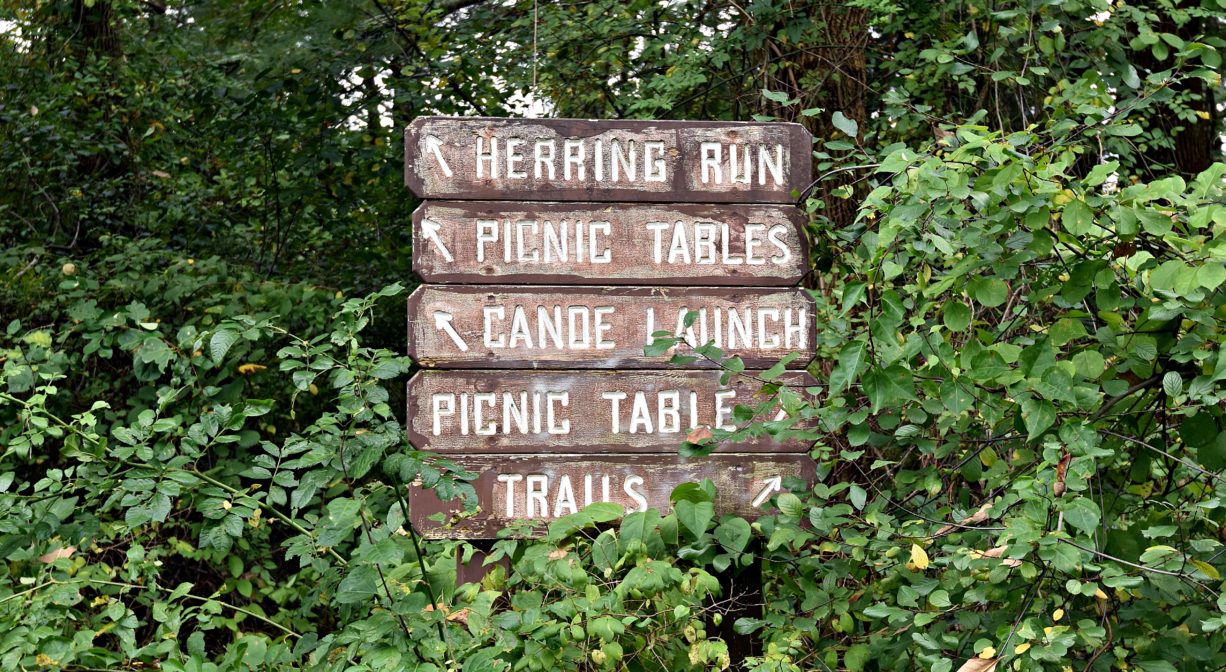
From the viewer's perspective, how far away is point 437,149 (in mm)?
3430

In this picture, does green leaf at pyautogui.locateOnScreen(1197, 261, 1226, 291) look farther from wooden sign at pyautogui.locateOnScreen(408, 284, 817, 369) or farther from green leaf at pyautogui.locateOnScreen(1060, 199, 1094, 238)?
wooden sign at pyautogui.locateOnScreen(408, 284, 817, 369)

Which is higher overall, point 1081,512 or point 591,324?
point 591,324

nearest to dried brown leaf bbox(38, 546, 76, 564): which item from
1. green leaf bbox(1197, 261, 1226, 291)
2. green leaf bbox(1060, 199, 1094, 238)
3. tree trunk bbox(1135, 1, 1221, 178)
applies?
green leaf bbox(1060, 199, 1094, 238)

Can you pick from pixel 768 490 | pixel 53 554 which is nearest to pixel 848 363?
pixel 768 490

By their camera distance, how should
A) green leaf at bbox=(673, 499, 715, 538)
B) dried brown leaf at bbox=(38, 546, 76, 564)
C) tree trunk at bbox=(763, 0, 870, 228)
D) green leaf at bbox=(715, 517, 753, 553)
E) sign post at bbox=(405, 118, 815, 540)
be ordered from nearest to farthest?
green leaf at bbox=(673, 499, 715, 538) < green leaf at bbox=(715, 517, 753, 553) < sign post at bbox=(405, 118, 815, 540) < dried brown leaf at bbox=(38, 546, 76, 564) < tree trunk at bbox=(763, 0, 870, 228)

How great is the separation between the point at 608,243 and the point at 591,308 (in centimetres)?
20

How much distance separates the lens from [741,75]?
21.4ft

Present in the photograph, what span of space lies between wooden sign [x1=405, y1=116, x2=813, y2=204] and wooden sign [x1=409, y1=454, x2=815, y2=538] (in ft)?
2.48

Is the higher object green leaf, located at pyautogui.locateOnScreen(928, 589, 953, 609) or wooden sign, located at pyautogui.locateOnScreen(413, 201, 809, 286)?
wooden sign, located at pyautogui.locateOnScreen(413, 201, 809, 286)

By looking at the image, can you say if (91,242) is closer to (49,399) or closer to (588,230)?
(49,399)

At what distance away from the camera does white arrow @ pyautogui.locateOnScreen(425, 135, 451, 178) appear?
3.42 metres

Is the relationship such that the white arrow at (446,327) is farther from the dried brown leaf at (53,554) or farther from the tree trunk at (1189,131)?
the tree trunk at (1189,131)

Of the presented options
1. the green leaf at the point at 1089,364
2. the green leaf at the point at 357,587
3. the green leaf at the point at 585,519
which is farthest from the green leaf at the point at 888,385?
the green leaf at the point at 357,587

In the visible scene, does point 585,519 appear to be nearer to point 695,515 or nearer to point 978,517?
point 695,515
